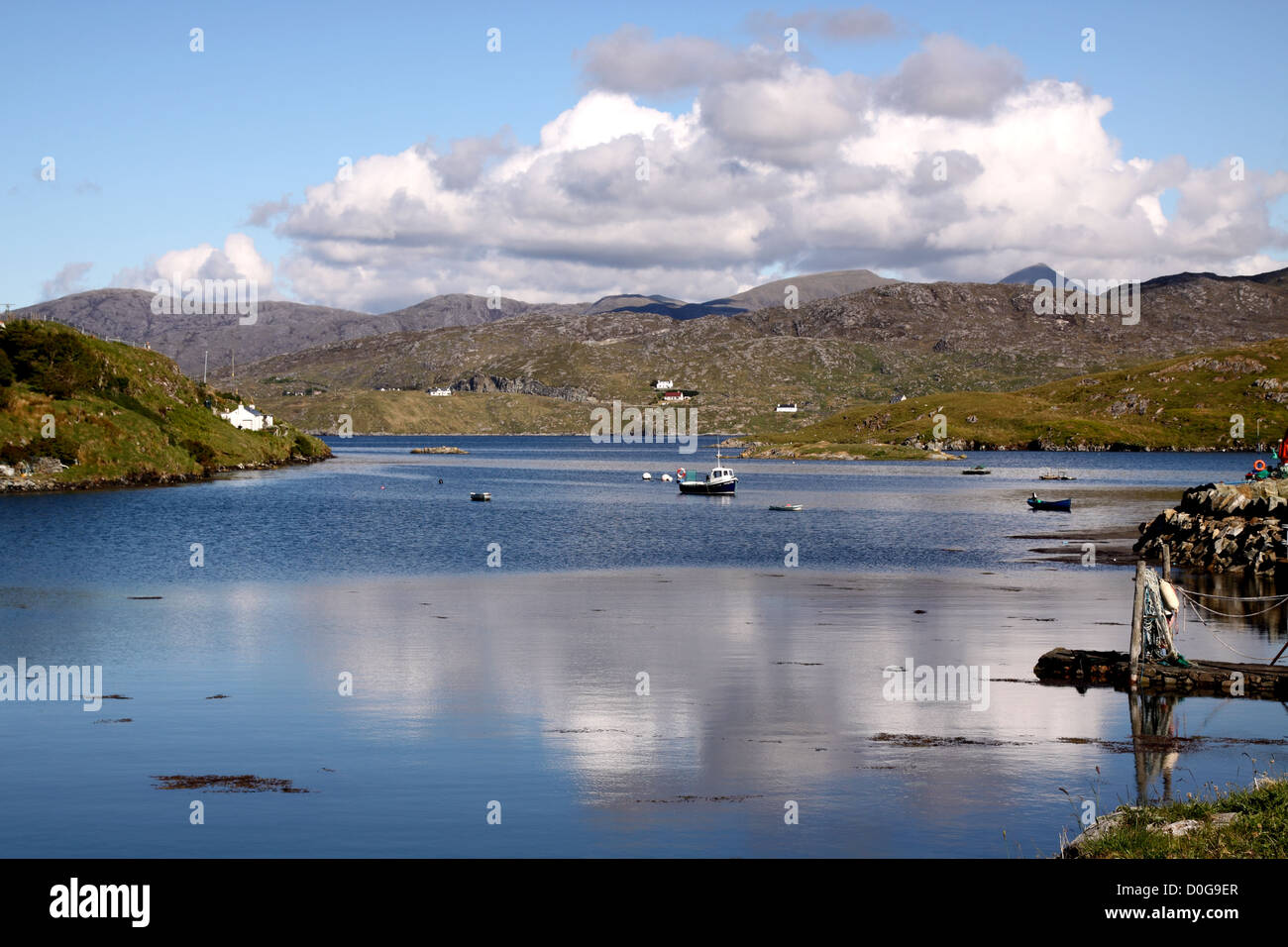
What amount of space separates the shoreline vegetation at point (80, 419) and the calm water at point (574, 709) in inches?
2408

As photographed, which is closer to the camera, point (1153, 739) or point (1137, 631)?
point (1153, 739)

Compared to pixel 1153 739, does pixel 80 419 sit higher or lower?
higher

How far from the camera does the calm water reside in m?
22.6

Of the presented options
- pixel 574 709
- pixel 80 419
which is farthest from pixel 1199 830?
pixel 80 419

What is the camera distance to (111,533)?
9088 centimetres

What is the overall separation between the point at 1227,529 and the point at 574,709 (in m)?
57.6

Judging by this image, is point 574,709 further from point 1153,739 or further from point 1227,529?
point 1227,529

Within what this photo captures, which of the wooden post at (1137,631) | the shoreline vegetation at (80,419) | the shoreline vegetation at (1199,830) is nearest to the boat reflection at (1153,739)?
the wooden post at (1137,631)

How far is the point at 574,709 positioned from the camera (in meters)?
33.2

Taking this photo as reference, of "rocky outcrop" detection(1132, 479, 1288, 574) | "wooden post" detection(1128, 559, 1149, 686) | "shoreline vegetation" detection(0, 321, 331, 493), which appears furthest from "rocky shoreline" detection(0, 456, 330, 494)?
"wooden post" detection(1128, 559, 1149, 686)

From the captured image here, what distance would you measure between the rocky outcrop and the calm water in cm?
893
